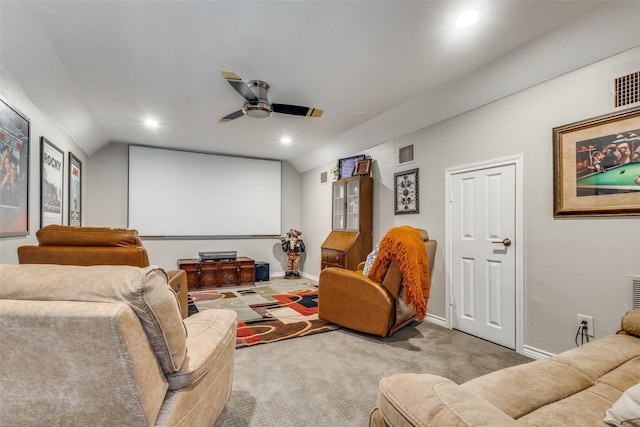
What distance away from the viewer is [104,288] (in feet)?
3.09

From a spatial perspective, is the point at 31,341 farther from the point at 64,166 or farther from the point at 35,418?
the point at 64,166

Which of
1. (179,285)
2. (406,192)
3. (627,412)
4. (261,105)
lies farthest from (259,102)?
(627,412)

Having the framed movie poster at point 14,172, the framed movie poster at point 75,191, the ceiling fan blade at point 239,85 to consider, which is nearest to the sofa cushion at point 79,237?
the framed movie poster at point 14,172

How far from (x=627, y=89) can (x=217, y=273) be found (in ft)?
19.0

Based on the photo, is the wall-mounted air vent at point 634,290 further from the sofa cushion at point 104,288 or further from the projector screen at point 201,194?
the projector screen at point 201,194

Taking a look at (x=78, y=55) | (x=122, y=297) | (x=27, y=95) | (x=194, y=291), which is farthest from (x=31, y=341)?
(x=194, y=291)

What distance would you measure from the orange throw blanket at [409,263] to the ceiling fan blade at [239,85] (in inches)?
76.9

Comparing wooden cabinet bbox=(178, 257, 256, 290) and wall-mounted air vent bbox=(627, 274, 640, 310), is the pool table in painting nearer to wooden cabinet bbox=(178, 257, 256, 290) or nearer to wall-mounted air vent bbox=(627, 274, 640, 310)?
wall-mounted air vent bbox=(627, 274, 640, 310)

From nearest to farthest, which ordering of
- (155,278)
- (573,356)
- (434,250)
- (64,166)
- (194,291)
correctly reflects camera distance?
(155,278) < (573,356) < (434,250) < (64,166) < (194,291)

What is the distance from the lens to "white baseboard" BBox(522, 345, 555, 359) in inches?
104

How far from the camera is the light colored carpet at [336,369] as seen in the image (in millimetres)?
1872

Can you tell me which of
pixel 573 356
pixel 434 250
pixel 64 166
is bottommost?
pixel 573 356

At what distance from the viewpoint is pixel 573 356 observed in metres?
1.49

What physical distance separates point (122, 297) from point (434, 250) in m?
3.18
